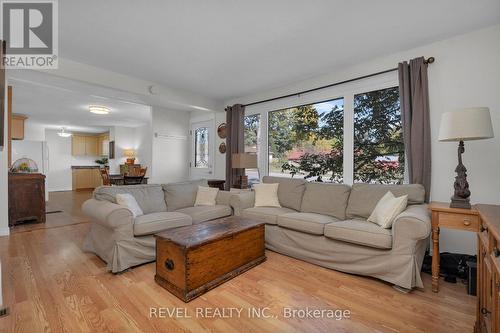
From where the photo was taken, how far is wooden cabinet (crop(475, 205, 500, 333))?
999 millimetres

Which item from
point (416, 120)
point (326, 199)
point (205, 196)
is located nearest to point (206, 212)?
point (205, 196)

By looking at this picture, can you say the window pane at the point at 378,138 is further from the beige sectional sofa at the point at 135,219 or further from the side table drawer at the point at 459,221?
the beige sectional sofa at the point at 135,219

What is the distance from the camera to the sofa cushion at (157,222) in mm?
2469

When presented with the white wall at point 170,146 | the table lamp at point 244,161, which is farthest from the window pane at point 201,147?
the table lamp at point 244,161

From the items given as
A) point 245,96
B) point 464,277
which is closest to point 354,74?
point 245,96

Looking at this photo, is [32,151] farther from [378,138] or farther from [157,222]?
[378,138]

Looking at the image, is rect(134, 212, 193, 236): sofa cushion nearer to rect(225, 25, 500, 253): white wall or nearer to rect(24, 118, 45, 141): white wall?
rect(225, 25, 500, 253): white wall

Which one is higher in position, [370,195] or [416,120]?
[416,120]

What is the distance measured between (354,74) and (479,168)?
1846 millimetres

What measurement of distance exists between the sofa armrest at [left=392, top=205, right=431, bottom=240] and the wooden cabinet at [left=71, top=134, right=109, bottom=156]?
9.67 metres

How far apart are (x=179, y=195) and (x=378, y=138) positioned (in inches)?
114

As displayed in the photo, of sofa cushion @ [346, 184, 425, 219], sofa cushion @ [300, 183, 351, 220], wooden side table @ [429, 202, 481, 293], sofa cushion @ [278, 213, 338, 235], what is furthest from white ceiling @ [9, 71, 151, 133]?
wooden side table @ [429, 202, 481, 293]

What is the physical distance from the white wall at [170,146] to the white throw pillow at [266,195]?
2.88 metres

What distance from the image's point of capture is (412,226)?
199 centimetres
